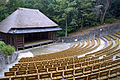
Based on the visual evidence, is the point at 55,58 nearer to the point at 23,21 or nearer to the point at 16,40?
the point at 16,40

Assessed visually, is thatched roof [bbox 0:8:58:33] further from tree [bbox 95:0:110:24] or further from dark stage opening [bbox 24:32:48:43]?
tree [bbox 95:0:110:24]

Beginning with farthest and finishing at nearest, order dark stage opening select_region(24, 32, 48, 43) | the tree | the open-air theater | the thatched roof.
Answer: the tree < dark stage opening select_region(24, 32, 48, 43) < the thatched roof < the open-air theater

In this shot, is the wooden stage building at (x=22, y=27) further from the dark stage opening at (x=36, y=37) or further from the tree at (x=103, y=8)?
the tree at (x=103, y=8)

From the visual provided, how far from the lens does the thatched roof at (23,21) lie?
18.3m

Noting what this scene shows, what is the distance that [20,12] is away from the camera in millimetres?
21141

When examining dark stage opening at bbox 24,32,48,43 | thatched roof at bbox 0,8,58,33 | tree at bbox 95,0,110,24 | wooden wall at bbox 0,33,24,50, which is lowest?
dark stage opening at bbox 24,32,48,43

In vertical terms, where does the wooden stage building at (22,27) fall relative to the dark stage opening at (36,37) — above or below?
above

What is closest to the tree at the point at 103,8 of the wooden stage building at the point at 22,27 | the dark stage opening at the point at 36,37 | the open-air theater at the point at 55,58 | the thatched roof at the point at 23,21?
the open-air theater at the point at 55,58

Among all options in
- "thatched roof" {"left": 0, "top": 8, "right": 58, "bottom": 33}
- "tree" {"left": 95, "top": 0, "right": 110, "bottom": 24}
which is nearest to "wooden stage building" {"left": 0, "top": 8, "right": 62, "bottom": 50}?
"thatched roof" {"left": 0, "top": 8, "right": 58, "bottom": 33}

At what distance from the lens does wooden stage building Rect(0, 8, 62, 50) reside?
1767 centimetres

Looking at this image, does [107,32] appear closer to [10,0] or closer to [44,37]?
[44,37]

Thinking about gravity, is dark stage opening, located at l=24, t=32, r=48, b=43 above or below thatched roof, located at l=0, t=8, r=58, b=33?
below

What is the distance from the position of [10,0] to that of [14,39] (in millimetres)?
14379

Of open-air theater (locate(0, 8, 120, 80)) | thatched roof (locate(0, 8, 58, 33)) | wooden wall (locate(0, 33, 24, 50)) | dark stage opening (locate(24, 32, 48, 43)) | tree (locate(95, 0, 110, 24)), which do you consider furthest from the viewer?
tree (locate(95, 0, 110, 24))
